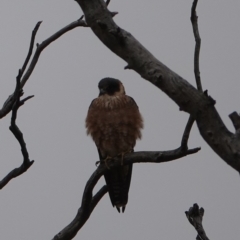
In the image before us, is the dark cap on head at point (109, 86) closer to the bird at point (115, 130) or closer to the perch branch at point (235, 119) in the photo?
the bird at point (115, 130)

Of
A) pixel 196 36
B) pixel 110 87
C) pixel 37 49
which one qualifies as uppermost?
pixel 110 87

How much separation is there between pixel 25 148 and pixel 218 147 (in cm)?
172

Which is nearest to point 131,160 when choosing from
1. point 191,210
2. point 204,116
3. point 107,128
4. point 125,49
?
point 191,210

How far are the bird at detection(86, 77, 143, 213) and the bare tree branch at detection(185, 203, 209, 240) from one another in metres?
2.51

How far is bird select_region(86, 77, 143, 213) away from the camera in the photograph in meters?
6.19

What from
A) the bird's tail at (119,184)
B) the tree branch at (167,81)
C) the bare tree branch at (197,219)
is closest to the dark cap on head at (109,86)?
the bird's tail at (119,184)

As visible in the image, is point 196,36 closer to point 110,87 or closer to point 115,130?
point 115,130

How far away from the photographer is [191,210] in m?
3.52

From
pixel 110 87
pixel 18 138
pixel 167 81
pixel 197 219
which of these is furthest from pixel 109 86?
pixel 167 81

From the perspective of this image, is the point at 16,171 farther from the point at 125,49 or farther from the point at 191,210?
the point at 125,49

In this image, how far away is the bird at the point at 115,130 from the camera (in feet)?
20.3

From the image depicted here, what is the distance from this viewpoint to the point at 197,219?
349cm

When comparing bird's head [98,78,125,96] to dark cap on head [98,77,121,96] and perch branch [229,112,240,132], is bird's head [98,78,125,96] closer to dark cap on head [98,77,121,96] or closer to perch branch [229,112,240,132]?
dark cap on head [98,77,121,96]

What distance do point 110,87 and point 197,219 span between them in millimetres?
3362
